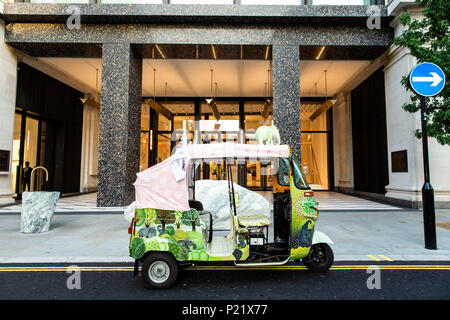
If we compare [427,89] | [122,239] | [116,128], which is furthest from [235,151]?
[116,128]

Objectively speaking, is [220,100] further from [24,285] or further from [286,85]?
[24,285]

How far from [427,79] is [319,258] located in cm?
447

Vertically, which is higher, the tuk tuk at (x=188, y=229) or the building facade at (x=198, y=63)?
the building facade at (x=198, y=63)

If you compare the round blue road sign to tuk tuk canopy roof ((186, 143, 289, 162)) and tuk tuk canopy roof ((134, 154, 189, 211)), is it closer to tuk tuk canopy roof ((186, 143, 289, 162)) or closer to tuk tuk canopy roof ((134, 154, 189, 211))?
tuk tuk canopy roof ((186, 143, 289, 162))

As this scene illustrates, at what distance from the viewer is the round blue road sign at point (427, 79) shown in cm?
542

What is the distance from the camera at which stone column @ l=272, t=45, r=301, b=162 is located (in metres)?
10.3

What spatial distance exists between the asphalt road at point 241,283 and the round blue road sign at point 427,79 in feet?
11.3

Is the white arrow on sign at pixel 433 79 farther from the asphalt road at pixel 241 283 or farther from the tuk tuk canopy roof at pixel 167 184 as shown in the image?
the tuk tuk canopy roof at pixel 167 184

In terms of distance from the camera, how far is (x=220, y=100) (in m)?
18.5

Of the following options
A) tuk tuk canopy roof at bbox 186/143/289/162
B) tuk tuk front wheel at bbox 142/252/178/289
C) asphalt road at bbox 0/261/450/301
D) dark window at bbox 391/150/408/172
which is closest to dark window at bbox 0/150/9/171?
asphalt road at bbox 0/261/450/301

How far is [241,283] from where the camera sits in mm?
3729

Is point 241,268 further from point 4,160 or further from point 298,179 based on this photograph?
point 4,160

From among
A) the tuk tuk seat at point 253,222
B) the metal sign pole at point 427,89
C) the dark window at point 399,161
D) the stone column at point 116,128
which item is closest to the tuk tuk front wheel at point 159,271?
the tuk tuk seat at point 253,222
